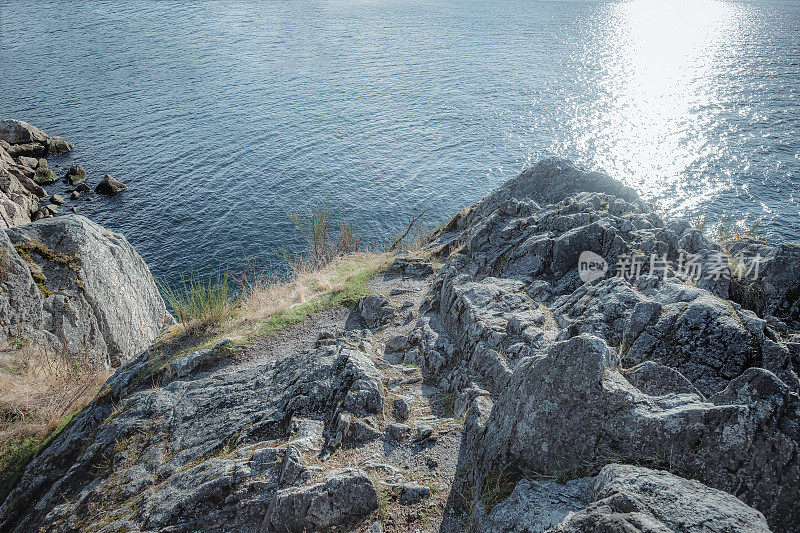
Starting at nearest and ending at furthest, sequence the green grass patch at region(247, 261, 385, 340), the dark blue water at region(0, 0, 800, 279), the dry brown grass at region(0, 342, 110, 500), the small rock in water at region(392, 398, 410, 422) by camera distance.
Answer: the small rock in water at region(392, 398, 410, 422) < the dry brown grass at region(0, 342, 110, 500) < the green grass patch at region(247, 261, 385, 340) < the dark blue water at region(0, 0, 800, 279)

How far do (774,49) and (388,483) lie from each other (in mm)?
81771

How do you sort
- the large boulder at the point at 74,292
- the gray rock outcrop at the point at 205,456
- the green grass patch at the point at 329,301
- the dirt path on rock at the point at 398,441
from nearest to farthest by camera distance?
the dirt path on rock at the point at 398,441, the gray rock outcrop at the point at 205,456, the large boulder at the point at 74,292, the green grass patch at the point at 329,301

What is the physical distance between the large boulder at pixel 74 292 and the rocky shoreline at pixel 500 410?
0.25 metres

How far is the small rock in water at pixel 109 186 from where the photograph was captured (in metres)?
39.0

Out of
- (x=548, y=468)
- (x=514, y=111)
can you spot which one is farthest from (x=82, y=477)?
(x=514, y=111)

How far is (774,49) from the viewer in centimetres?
6225

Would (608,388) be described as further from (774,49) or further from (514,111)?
(774,49)

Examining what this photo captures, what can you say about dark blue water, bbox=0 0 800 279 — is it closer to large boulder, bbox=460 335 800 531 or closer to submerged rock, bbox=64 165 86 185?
submerged rock, bbox=64 165 86 185

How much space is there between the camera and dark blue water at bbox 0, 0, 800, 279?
3606cm

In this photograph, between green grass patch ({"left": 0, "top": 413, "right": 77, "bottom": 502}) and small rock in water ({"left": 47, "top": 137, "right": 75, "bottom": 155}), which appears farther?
small rock in water ({"left": 47, "top": 137, "right": 75, "bottom": 155})

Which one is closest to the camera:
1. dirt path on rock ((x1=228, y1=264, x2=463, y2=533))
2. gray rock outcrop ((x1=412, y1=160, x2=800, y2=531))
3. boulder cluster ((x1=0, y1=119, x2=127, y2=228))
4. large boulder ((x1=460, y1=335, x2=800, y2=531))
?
large boulder ((x1=460, y1=335, x2=800, y2=531))

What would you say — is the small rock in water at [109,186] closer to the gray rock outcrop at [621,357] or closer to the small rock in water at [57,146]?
the small rock in water at [57,146]

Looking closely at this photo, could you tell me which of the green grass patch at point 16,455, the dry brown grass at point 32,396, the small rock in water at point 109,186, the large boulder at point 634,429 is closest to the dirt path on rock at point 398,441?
the large boulder at point 634,429

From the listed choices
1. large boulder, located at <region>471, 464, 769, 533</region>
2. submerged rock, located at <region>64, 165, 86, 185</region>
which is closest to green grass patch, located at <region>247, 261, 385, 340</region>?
large boulder, located at <region>471, 464, 769, 533</region>
